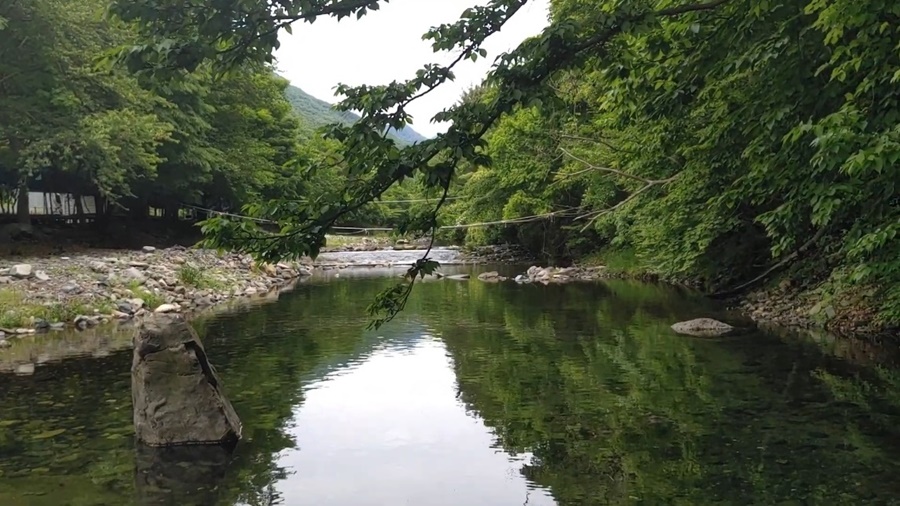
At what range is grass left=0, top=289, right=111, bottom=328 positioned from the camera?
15.4 m

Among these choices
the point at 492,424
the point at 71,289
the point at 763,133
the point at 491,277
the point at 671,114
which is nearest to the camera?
the point at 671,114

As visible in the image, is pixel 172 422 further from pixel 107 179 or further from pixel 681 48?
pixel 107 179

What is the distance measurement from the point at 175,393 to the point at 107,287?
470 inches

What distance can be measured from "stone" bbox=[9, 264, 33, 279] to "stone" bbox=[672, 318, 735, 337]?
49.1ft

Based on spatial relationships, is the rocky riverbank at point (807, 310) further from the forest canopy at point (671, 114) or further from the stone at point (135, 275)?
the stone at point (135, 275)

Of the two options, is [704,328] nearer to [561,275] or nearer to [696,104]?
[696,104]

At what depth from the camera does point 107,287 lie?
18.8m

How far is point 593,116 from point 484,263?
15.7 meters

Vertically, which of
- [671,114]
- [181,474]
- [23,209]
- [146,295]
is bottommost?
[181,474]

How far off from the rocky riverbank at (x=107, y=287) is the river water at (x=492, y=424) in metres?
3.56

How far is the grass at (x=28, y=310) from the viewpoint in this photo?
50.4 ft

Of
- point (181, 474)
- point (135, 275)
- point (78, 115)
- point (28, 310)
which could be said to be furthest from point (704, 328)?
point (78, 115)

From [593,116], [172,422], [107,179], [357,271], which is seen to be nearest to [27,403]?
[172,422]

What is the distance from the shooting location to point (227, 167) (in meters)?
34.9
